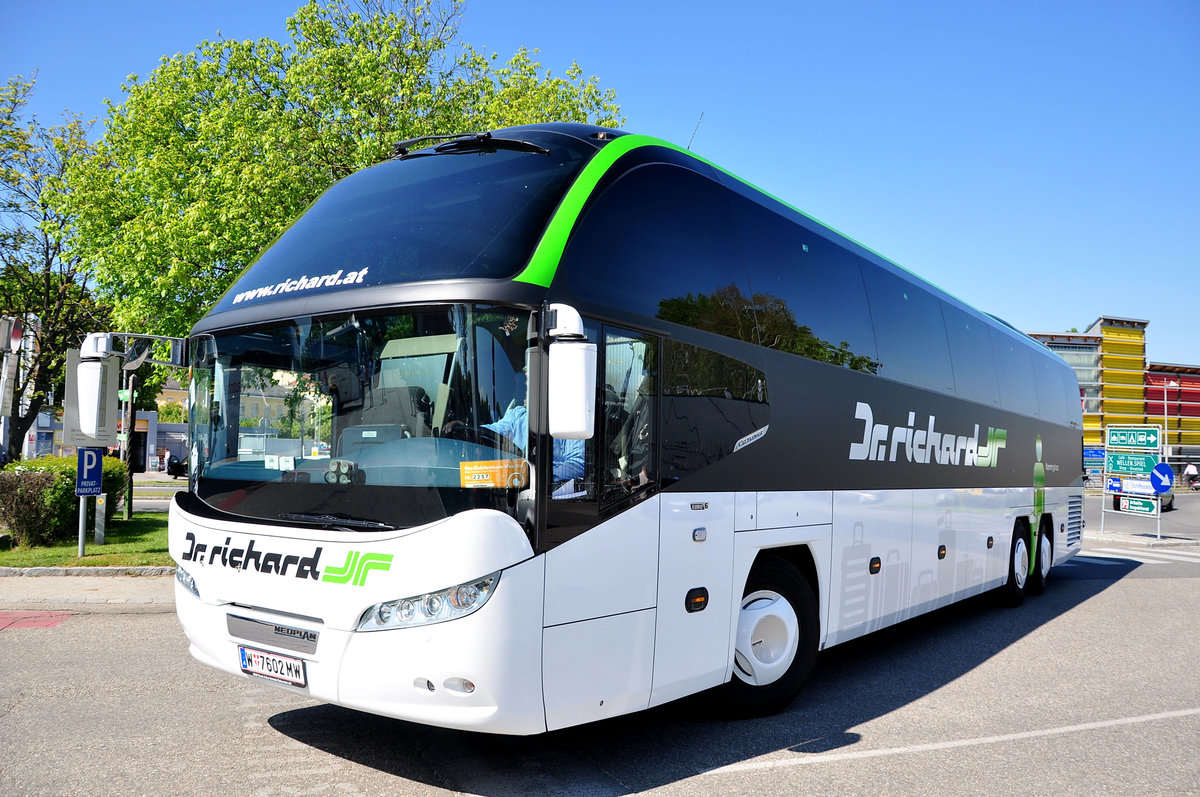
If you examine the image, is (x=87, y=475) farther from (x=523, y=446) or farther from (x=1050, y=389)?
(x=1050, y=389)

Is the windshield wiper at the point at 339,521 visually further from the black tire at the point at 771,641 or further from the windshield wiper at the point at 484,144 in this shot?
the black tire at the point at 771,641

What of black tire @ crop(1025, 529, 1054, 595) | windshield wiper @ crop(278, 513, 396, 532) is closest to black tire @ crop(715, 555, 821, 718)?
windshield wiper @ crop(278, 513, 396, 532)

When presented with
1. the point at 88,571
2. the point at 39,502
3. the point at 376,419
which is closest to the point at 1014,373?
the point at 376,419

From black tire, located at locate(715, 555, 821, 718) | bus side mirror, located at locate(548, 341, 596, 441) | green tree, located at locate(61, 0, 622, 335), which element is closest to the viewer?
bus side mirror, located at locate(548, 341, 596, 441)

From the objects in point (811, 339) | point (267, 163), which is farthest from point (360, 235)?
point (267, 163)

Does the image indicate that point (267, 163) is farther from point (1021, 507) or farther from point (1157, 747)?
point (1157, 747)

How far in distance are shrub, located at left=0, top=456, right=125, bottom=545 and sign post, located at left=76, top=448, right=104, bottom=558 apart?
16.5 inches

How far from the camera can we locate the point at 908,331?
26.4 feet

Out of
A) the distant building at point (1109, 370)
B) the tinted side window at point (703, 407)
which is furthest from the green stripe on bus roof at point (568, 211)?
the distant building at point (1109, 370)

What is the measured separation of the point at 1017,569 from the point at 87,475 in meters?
13.2

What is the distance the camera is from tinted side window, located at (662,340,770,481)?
4824 millimetres

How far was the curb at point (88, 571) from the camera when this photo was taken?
38.0 feet

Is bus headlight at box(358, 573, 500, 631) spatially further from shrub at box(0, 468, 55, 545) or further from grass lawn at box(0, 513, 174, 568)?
shrub at box(0, 468, 55, 545)

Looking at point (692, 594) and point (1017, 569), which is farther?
point (1017, 569)
